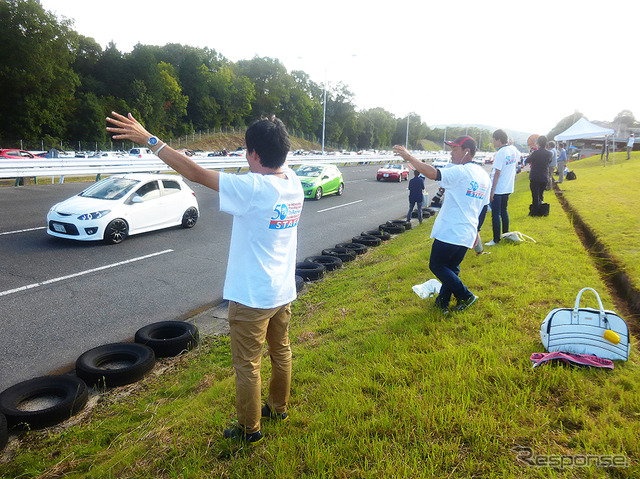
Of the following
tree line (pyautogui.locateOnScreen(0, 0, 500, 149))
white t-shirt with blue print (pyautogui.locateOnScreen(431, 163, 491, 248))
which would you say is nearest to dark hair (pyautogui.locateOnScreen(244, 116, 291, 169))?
white t-shirt with blue print (pyautogui.locateOnScreen(431, 163, 491, 248))

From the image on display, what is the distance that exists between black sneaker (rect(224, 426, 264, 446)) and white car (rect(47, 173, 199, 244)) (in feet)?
24.1

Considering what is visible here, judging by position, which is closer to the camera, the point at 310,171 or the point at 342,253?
the point at 342,253

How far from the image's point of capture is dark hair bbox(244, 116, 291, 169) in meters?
2.54

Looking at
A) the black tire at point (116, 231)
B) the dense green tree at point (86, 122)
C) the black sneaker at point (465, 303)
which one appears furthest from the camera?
the dense green tree at point (86, 122)

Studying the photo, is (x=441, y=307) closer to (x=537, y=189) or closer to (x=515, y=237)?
(x=515, y=237)

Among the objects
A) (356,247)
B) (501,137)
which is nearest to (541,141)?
(501,137)

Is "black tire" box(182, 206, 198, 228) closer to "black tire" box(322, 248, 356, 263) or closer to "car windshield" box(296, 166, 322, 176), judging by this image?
"black tire" box(322, 248, 356, 263)

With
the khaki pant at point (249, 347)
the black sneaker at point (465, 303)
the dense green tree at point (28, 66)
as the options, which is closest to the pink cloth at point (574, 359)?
the black sneaker at point (465, 303)

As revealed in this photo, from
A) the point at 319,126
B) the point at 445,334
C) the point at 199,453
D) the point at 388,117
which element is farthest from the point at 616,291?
the point at 388,117

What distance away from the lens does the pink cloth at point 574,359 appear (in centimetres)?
317

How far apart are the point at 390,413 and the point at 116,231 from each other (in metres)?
8.13

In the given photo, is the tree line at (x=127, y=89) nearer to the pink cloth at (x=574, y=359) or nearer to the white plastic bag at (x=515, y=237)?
the white plastic bag at (x=515, y=237)

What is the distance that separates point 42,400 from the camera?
143 inches

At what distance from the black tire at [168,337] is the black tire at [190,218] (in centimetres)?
647
